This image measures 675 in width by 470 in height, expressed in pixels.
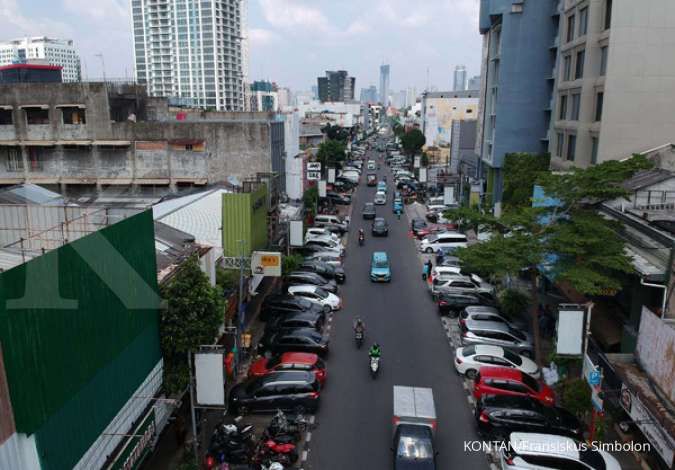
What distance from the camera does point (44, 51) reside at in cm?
13662

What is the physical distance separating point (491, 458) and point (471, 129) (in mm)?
46910

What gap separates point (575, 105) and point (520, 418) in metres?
19.9

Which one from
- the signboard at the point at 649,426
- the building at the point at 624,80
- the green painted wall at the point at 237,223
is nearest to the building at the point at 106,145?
the green painted wall at the point at 237,223

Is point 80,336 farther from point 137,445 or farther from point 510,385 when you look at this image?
point 510,385

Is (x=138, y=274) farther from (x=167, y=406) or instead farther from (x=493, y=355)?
(x=493, y=355)

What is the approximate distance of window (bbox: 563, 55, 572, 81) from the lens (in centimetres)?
2985

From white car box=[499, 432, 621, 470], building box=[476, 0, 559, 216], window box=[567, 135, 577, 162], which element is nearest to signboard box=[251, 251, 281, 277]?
white car box=[499, 432, 621, 470]

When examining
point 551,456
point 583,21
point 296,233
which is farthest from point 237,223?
point 583,21

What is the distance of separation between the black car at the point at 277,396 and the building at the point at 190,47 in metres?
107

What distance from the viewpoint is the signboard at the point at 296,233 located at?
2935 cm

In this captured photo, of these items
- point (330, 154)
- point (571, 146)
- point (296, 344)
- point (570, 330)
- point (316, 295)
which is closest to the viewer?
point (570, 330)

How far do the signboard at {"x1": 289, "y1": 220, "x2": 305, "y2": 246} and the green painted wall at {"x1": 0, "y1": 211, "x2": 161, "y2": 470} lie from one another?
16.3 metres

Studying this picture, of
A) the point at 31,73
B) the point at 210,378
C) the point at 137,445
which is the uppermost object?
the point at 31,73

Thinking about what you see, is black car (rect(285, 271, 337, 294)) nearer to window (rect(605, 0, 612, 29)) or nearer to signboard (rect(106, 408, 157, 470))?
signboard (rect(106, 408, 157, 470))
